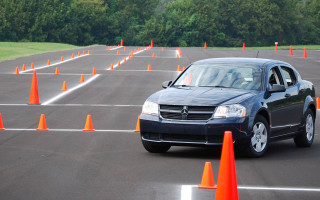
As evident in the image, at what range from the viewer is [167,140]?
1117 cm

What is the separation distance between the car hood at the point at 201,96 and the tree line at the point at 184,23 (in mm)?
97821

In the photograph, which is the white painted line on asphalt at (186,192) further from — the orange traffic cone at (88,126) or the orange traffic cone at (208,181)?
the orange traffic cone at (88,126)

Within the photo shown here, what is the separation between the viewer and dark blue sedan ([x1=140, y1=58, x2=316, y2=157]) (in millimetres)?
10969

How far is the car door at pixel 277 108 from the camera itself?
11.9 meters

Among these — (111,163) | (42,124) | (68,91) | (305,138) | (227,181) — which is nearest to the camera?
(227,181)

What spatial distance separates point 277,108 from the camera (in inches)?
475

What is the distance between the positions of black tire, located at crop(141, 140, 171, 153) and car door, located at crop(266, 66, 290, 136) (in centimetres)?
176

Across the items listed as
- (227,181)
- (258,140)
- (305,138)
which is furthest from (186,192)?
(305,138)

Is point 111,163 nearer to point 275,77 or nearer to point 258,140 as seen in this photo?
point 258,140

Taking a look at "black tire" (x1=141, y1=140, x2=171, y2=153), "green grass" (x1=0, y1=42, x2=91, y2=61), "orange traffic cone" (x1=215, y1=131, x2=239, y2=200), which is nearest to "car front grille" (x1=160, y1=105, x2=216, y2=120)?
"black tire" (x1=141, y1=140, x2=171, y2=153)

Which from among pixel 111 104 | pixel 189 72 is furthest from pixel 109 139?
pixel 111 104

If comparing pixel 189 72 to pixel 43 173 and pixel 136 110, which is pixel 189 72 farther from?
pixel 136 110

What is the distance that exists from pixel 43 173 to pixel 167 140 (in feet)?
7.11

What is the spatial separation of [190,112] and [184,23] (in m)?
104
